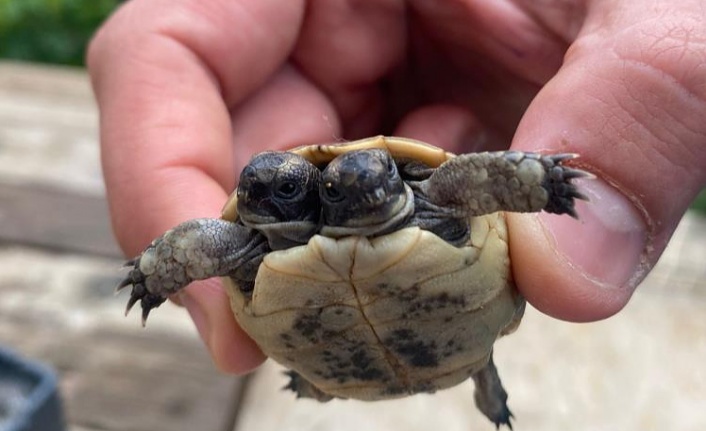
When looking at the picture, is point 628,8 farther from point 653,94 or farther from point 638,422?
point 638,422

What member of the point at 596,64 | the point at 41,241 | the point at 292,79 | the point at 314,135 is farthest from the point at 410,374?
the point at 41,241

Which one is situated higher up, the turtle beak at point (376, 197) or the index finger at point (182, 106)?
the turtle beak at point (376, 197)

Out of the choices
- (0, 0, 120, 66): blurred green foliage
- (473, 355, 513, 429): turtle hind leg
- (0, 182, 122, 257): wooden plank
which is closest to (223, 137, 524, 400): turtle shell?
(473, 355, 513, 429): turtle hind leg

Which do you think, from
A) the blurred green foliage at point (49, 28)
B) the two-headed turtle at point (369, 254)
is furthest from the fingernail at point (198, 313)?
the blurred green foliage at point (49, 28)

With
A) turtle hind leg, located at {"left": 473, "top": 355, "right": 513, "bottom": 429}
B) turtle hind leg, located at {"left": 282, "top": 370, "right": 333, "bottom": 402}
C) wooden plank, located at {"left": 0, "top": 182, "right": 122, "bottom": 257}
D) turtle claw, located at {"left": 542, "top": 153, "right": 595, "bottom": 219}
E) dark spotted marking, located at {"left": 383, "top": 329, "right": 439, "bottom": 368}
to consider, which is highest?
turtle claw, located at {"left": 542, "top": 153, "right": 595, "bottom": 219}

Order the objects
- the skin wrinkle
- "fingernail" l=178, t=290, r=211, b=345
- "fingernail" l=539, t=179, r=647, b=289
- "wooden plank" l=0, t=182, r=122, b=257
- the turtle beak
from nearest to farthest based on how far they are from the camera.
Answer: the turtle beak, "fingernail" l=539, t=179, r=647, b=289, "fingernail" l=178, t=290, r=211, b=345, the skin wrinkle, "wooden plank" l=0, t=182, r=122, b=257

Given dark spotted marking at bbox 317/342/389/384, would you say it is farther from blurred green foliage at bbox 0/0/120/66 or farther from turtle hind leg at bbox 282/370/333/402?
blurred green foliage at bbox 0/0/120/66

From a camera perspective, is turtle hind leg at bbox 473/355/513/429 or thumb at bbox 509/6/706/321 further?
turtle hind leg at bbox 473/355/513/429

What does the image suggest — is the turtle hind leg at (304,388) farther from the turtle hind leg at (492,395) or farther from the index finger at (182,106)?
the turtle hind leg at (492,395)
